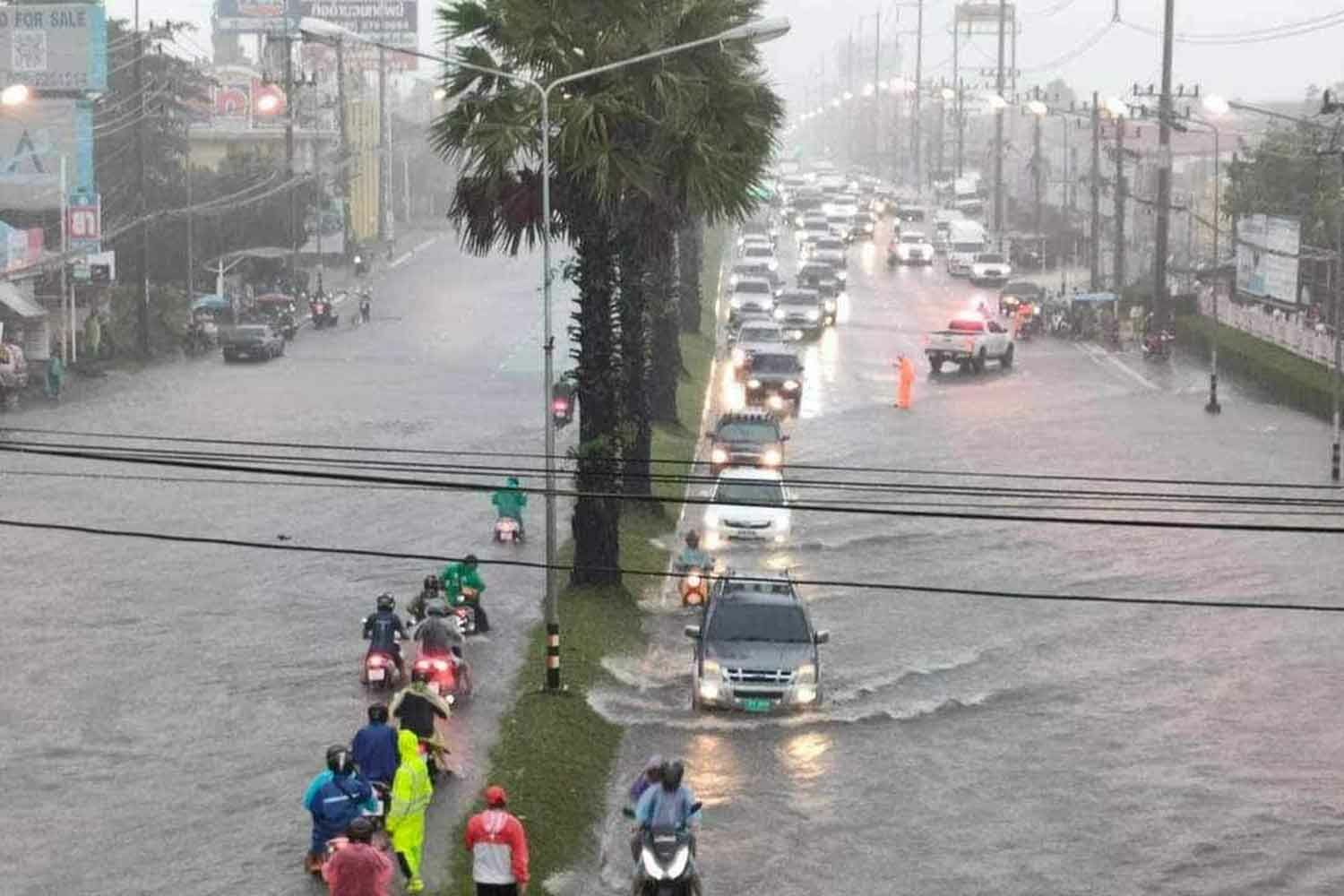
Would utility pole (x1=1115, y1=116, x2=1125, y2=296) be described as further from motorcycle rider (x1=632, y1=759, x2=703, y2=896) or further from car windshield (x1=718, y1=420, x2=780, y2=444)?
motorcycle rider (x1=632, y1=759, x2=703, y2=896)

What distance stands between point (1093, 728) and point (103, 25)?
196 ft

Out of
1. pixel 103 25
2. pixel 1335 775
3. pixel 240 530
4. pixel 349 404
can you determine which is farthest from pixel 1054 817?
pixel 103 25

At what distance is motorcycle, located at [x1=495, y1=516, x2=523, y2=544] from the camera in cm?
4438

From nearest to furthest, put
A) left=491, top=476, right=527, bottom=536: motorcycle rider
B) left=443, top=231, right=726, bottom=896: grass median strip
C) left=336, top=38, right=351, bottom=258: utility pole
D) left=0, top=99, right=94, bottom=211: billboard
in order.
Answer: left=443, top=231, right=726, bottom=896: grass median strip → left=491, top=476, right=527, bottom=536: motorcycle rider → left=0, top=99, right=94, bottom=211: billboard → left=336, top=38, right=351, bottom=258: utility pole

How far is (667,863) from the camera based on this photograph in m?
21.8

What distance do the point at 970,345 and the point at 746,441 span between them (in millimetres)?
24776

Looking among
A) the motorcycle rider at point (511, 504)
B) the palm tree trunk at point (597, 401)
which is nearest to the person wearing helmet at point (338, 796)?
the palm tree trunk at point (597, 401)

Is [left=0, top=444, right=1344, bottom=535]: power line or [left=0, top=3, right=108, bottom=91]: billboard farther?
[left=0, top=3, right=108, bottom=91]: billboard

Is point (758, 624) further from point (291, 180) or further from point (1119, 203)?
point (291, 180)

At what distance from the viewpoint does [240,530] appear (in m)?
46.2

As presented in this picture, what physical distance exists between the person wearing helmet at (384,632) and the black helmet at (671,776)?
10245 millimetres

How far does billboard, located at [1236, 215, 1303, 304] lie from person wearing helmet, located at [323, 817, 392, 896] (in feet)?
211

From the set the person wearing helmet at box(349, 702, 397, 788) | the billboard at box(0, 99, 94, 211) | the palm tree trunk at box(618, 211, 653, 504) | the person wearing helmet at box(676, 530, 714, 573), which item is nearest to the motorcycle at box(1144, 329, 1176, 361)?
the billboard at box(0, 99, 94, 211)

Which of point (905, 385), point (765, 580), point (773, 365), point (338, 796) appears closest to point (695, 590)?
point (765, 580)
